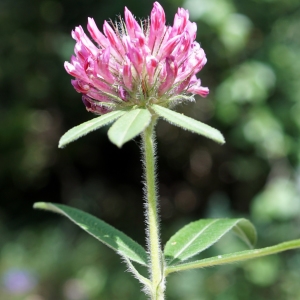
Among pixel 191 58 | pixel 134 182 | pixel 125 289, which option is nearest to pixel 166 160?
pixel 134 182

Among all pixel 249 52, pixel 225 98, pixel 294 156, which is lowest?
pixel 294 156

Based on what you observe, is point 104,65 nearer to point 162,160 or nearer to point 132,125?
point 132,125

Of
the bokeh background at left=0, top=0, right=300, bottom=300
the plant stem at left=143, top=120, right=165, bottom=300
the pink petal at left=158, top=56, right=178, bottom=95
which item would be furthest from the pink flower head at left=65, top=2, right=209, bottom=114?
the bokeh background at left=0, top=0, right=300, bottom=300

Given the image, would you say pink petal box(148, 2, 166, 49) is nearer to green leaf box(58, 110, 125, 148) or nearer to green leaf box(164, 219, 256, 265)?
green leaf box(58, 110, 125, 148)

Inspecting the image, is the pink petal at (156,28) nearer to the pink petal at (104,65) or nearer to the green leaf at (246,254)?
the pink petal at (104,65)

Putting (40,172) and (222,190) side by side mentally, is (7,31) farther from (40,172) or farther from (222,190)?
(222,190)

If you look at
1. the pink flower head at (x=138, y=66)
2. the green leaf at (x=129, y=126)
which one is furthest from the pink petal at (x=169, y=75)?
the green leaf at (x=129, y=126)

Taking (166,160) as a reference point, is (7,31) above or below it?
above

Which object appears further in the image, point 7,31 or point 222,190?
point 222,190
